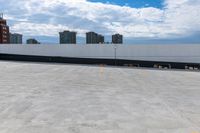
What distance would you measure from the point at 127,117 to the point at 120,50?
24.8m

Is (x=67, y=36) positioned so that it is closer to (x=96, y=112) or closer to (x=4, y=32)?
(x=4, y=32)

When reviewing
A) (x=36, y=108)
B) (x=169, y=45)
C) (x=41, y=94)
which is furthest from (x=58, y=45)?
(x=36, y=108)

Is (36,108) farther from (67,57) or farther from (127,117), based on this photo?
(67,57)

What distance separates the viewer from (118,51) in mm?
30453

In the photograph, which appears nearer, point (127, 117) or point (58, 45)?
point (127, 117)

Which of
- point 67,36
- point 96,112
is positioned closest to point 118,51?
point 67,36

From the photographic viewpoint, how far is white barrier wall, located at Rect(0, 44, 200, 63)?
27406 millimetres

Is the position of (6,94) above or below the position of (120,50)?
below

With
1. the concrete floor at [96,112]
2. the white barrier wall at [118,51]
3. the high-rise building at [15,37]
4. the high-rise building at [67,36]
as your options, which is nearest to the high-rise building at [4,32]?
the high-rise building at [15,37]

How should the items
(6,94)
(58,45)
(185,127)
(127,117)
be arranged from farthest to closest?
(58,45), (6,94), (127,117), (185,127)

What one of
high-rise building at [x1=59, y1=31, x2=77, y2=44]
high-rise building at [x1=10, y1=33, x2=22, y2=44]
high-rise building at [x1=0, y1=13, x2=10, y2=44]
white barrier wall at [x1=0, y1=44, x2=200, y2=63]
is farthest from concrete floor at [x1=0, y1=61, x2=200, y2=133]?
high-rise building at [x1=10, y1=33, x2=22, y2=44]

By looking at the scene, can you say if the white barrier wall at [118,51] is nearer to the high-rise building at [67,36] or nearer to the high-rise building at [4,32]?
the high-rise building at [67,36]

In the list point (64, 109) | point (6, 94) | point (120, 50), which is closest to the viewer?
point (64, 109)

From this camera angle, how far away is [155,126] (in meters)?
5.21
